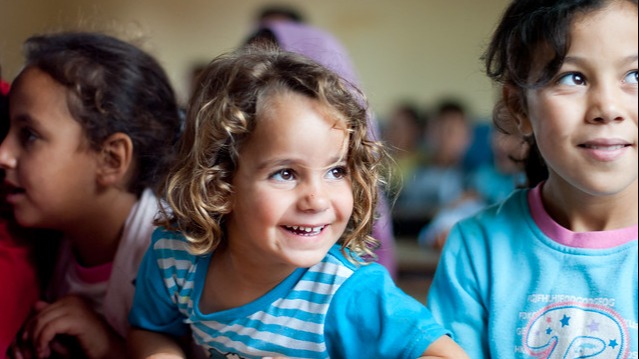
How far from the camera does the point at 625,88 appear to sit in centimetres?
78

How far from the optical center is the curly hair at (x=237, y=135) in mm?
872

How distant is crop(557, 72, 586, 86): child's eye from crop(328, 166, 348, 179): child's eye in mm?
247

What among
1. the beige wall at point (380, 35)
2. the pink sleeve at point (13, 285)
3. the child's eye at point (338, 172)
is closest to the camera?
the child's eye at point (338, 172)

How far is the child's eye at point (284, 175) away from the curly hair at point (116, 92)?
0.30 metres

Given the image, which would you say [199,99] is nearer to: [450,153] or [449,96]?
[450,153]

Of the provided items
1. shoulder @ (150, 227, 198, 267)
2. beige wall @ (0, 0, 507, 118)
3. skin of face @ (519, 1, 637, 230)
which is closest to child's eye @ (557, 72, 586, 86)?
skin of face @ (519, 1, 637, 230)

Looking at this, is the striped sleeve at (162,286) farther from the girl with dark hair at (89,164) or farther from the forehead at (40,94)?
the forehead at (40,94)

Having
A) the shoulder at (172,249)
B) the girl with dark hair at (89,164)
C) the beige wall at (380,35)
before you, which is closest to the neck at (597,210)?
the shoulder at (172,249)

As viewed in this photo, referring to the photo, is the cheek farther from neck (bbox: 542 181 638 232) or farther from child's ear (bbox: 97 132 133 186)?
child's ear (bbox: 97 132 133 186)

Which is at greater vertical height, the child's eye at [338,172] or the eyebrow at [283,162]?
the eyebrow at [283,162]

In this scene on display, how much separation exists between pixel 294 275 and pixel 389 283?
0.11 m

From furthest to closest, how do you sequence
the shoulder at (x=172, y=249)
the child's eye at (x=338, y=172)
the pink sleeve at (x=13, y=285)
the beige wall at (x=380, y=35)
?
the beige wall at (x=380, y=35), the pink sleeve at (x=13, y=285), the shoulder at (x=172, y=249), the child's eye at (x=338, y=172)

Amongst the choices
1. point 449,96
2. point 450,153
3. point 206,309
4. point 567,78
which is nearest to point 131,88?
point 206,309

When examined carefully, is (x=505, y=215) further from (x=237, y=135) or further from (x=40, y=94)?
(x=40, y=94)
